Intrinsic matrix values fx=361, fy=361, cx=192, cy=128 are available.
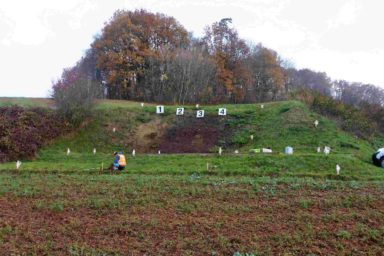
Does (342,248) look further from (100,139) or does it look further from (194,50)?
(194,50)

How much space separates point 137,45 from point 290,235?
44287mm

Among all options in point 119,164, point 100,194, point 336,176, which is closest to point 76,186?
point 100,194

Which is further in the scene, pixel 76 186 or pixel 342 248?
pixel 76 186

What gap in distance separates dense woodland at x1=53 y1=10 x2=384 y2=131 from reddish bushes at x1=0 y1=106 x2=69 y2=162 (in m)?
13.0

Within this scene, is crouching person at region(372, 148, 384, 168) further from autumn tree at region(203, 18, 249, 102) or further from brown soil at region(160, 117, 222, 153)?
autumn tree at region(203, 18, 249, 102)

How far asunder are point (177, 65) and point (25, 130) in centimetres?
2460

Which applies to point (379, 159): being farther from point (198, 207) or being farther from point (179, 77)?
point (179, 77)

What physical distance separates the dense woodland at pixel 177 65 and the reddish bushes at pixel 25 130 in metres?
13.0

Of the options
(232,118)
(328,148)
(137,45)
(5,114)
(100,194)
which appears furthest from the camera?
(137,45)

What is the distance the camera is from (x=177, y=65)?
158 feet

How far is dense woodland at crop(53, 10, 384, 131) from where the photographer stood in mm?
47844

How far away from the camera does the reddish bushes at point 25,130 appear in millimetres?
25484

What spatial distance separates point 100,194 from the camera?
12883 mm

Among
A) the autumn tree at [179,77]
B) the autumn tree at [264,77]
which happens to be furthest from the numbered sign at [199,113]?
the autumn tree at [264,77]
